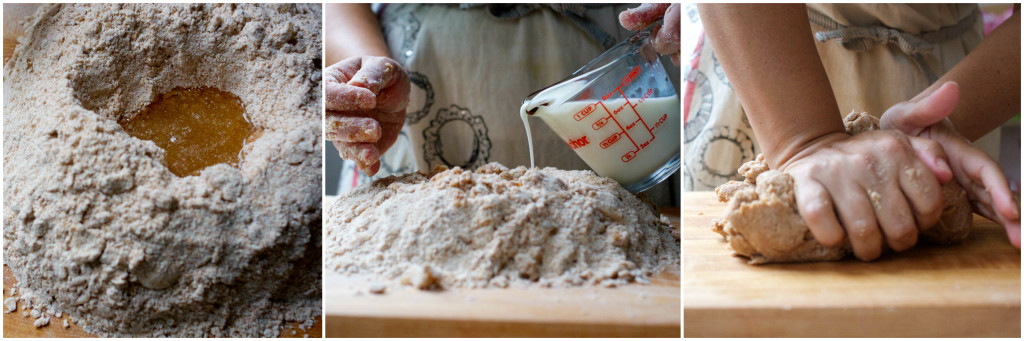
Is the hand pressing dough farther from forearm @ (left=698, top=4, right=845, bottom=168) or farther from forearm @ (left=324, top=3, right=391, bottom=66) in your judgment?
forearm @ (left=324, top=3, right=391, bottom=66)

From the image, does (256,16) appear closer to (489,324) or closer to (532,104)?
(532,104)

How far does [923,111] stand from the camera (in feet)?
2.09

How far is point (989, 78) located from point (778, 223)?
0.42 metres

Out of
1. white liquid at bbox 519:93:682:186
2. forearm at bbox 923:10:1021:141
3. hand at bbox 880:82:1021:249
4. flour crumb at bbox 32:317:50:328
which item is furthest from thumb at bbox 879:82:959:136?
flour crumb at bbox 32:317:50:328

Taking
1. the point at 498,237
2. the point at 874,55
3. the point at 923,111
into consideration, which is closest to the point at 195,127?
the point at 498,237

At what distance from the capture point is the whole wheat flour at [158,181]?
0.61 m

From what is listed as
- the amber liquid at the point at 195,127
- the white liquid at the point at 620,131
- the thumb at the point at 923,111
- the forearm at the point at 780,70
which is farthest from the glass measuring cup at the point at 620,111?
the amber liquid at the point at 195,127

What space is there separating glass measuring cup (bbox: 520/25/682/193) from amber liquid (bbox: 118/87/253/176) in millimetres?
347

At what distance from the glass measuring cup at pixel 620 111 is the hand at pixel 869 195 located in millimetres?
199

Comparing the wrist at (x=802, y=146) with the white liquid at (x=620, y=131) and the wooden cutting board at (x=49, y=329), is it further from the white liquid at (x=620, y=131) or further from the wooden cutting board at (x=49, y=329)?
the wooden cutting board at (x=49, y=329)

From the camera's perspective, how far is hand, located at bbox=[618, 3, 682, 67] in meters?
0.76

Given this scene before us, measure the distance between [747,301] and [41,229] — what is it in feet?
2.38

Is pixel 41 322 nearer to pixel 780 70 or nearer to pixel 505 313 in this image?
pixel 505 313

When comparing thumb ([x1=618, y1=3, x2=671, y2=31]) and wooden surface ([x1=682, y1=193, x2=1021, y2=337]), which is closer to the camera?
wooden surface ([x1=682, y1=193, x2=1021, y2=337])
